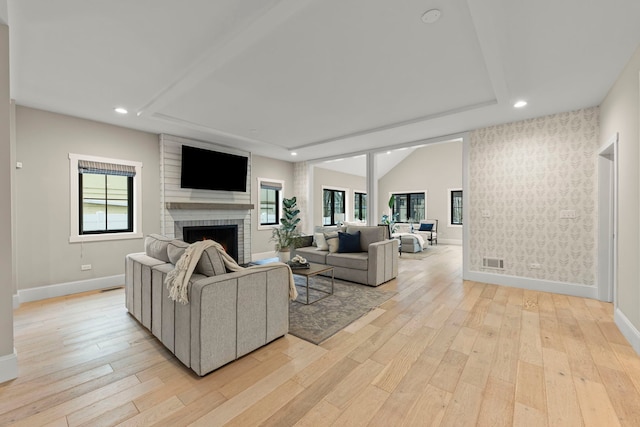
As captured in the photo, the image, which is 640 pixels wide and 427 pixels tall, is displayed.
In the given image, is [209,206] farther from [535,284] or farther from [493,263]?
[535,284]

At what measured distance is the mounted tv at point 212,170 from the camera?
502 cm

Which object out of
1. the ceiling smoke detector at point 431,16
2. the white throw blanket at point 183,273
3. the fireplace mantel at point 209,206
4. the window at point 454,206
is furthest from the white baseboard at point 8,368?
the window at point 454,206

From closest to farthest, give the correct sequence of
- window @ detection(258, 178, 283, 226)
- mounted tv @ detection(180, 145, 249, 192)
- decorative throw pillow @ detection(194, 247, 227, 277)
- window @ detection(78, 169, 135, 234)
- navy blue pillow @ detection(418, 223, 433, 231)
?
decorative throw pillow @ detection(194, 247, 227, 277) < window @ detection(78, 169, 135, 234) < mounted tv @ detection(180, 145, 249, 192) < window @ detection(258, 178, 283, 226) < navy blue pillow @ detection(418, 223, 433, 231)

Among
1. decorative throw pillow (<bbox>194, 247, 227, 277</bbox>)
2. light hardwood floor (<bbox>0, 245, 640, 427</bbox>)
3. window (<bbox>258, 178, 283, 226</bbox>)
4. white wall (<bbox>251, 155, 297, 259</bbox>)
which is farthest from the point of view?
window (<bbox>258, 178, 283, 226</bbox>)

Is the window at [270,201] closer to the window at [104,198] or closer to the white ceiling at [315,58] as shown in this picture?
the window at [104,198]

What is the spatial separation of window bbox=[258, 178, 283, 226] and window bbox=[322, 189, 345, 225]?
87.7 inches

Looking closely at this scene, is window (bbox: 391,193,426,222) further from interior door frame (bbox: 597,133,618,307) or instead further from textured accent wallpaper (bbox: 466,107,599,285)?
interior door frame (bbox: 597,133,618,307)

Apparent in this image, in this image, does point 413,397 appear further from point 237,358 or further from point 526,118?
point 526,118

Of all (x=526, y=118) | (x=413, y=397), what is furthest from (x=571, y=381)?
(x=526, y=118)

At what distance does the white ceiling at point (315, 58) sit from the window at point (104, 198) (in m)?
0.79

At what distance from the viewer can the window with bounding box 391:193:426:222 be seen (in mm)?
10734

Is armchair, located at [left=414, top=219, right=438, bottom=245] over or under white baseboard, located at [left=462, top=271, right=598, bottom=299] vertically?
over

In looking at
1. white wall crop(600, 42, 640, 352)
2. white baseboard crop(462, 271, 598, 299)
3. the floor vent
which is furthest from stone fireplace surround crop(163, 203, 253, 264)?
white wall crop(600, 42, 640, 352)

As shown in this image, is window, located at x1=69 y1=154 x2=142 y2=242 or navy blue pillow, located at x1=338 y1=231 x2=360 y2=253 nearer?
window, located at x1=69 y1=154 x2=142 y2=242
